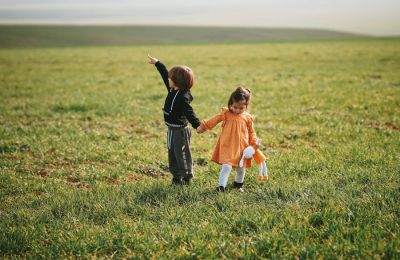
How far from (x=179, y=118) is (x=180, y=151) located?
0.56 m

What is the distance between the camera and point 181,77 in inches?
237

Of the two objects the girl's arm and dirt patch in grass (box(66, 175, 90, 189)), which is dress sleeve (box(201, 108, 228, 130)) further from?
dirt patch in grass (box(66, 175, 90, 189))

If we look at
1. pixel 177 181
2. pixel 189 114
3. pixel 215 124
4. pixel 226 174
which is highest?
pixel 189 114

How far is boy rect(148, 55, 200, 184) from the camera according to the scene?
608 centimetres

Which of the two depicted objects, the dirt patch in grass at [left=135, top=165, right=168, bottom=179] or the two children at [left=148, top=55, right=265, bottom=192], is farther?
the dirt patch in grass at [left=135, top=165, right=168, bottom=179]

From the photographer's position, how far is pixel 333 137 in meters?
9.55

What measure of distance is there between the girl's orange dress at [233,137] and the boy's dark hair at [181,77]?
70 centimetres

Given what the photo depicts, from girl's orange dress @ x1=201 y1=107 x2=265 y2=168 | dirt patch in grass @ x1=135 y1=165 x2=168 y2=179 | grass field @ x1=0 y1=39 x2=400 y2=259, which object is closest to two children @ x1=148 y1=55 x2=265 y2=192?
girl's orange dress @ x1=201 y1=107 x2=265 y2=168

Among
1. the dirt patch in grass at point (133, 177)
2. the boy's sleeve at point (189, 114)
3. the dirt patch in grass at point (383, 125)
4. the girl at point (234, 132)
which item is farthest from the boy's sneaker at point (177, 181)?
the dirt patch in grass at point (383, 125)

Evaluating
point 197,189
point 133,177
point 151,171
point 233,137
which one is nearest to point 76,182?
point 133,177

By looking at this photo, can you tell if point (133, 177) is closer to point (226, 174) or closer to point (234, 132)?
point (226, 174)

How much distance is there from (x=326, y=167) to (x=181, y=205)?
308 centimetres

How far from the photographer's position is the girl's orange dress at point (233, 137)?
595 centimetres

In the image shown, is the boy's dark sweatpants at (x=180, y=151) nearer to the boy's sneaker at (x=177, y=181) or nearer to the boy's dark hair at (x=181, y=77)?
the boy's sneaker at (x=177, y=181)
